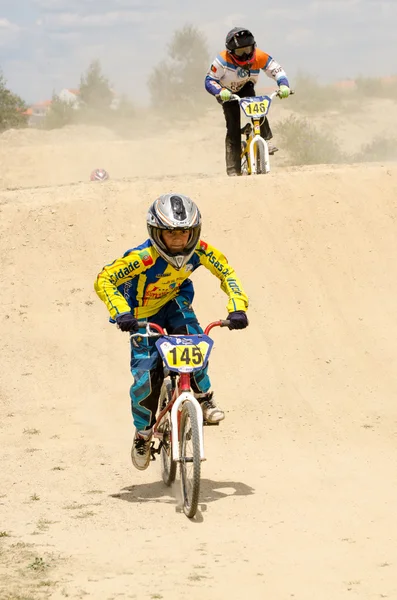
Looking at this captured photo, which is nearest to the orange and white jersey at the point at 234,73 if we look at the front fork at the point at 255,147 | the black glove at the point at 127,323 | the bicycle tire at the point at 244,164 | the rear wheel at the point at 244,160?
the front fork at the point at 255,147

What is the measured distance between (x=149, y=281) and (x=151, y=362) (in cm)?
59

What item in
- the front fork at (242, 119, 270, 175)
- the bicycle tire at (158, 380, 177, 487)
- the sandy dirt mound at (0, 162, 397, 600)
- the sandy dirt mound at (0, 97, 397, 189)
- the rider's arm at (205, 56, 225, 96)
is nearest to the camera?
the sandy dirt mound at (0, 162, 397, 600)

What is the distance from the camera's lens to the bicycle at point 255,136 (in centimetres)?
1317

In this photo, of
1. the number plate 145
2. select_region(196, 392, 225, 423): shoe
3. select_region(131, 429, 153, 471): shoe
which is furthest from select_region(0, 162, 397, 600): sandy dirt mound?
the number plate 145

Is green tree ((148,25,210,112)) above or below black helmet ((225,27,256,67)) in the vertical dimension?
above

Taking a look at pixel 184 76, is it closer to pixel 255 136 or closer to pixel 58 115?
pixel 58 115

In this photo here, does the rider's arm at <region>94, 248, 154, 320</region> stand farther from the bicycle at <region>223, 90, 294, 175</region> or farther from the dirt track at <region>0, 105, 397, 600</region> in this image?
the bicycle at <region>223, 90, 294, 175</region>

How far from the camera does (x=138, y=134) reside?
34.6m

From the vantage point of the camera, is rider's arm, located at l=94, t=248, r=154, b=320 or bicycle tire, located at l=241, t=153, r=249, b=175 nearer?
rider's arm, located at l=94, t=248, r=154, b=320

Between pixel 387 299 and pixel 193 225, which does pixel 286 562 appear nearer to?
pixel 193 225

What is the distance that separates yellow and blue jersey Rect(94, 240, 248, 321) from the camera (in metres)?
6.71

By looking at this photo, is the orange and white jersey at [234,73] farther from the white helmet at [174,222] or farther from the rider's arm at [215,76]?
the white helmet at [174,222]

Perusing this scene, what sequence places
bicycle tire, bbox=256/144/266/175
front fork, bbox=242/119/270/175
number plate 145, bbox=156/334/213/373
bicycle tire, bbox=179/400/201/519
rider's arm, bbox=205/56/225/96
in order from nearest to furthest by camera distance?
bicycle tire, bbox=179/400/201/519, number plate 145, bbox=156/334/213/373, rider's arm, bbox=205/56/225/96, front fork, bbox=242/119/270/175, bicycle tire, bbox=256/144/266/175

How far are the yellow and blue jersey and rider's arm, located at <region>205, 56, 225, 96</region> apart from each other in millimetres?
6592
